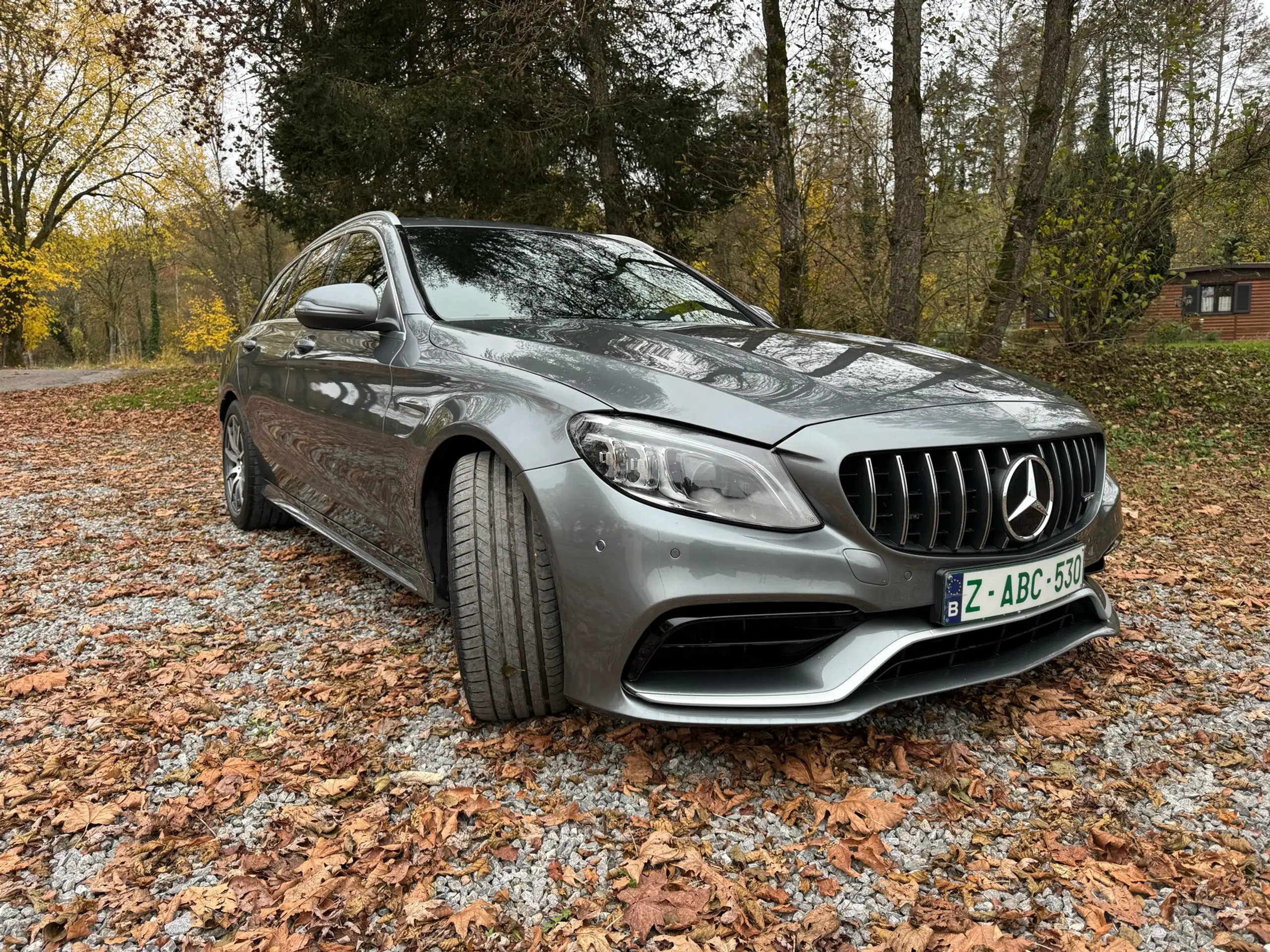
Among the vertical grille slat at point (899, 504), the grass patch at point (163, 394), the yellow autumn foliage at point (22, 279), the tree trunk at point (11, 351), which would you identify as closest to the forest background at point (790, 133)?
the grass patch at point (163, 394)

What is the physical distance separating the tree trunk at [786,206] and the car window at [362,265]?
17.3ft

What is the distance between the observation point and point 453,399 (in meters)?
2.38

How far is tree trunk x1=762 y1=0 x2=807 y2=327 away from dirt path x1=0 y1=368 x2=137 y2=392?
13041 millimetres

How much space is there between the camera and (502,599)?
211cm

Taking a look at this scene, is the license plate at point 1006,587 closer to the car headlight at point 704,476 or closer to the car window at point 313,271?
the car headlight at point 704,476

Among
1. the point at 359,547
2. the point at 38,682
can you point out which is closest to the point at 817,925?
the point at 359,547

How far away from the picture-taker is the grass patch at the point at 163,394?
1207cm

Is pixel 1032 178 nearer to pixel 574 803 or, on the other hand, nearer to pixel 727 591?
pixel 727 591

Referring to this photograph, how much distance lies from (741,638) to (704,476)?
1.25 feet

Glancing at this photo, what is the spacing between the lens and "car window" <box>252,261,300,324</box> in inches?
177

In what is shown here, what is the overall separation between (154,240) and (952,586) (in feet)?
84.6

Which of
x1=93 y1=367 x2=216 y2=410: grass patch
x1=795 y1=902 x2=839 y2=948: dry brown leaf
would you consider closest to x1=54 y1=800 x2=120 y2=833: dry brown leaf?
x1=795 y1=902 x2=839 y2=948: dry brown leaf

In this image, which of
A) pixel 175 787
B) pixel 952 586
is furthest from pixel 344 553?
pixel 952 586

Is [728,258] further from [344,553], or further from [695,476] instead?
[695,476]
